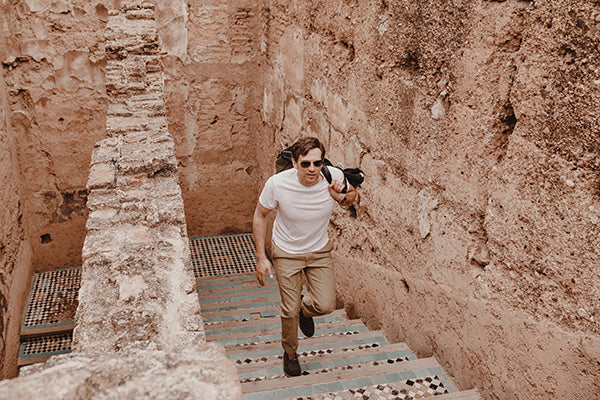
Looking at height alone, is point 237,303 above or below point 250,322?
below

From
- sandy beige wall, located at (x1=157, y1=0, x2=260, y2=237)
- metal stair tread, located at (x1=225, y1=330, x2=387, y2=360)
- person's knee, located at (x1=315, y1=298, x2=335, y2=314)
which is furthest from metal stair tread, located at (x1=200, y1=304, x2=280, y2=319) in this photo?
sandy beige wall, located at (x1=157, y1=0, x2=260, y2=237)

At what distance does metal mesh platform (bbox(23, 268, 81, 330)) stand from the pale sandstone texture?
111 inches

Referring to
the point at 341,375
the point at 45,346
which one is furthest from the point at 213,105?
the point at 341,375

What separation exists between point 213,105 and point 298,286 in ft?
13.5

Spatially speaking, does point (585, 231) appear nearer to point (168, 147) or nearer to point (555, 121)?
point (555, 121)

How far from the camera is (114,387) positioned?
1264 millimetres

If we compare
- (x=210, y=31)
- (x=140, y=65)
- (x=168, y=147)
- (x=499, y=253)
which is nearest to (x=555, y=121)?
(x=499, y=253)

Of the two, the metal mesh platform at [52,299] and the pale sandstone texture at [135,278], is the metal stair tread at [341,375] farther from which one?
→ the metal mesh platform at [52,299]

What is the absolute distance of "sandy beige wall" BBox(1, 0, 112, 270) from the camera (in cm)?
582

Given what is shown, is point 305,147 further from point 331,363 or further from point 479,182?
point 331,363

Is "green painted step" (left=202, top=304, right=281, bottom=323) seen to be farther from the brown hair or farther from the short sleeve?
the brown hair

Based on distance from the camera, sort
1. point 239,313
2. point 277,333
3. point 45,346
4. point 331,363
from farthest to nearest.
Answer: point 45,346 < point 239,313 < point 277,333 < point 331,363

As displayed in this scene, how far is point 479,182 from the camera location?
2.49m

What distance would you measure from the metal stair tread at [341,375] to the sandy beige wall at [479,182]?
146 millimetres
